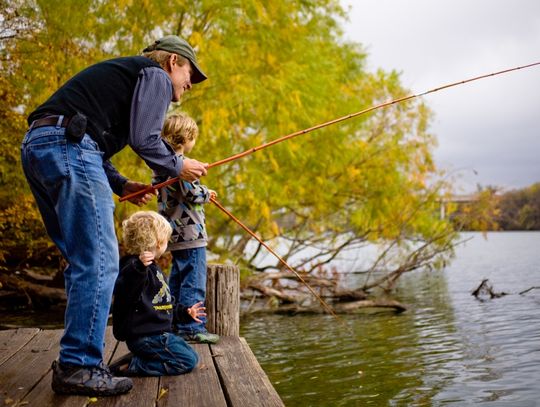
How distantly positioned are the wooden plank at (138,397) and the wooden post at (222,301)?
128 cm

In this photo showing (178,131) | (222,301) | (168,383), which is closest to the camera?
(168,383)

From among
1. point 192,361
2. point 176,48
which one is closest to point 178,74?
point 176,48

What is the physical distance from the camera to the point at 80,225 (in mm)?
2770

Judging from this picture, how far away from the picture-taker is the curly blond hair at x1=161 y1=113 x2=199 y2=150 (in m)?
3.98

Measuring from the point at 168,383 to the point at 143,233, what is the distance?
2.32ft

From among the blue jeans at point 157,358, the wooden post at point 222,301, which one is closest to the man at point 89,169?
the blue jeans at point 157,358

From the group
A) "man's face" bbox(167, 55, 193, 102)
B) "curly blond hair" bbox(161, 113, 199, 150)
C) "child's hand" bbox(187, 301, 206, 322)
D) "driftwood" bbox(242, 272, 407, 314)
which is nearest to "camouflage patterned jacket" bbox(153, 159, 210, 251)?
"curly blond hair" bbox(161, 113, 199, 150)

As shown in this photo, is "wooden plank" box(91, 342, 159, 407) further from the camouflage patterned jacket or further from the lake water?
the lake water

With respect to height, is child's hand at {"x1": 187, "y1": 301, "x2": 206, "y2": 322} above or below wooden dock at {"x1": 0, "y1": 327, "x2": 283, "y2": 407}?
above

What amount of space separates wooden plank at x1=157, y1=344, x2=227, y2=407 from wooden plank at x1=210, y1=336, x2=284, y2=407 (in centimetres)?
4

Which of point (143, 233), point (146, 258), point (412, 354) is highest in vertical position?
point (143, 233)

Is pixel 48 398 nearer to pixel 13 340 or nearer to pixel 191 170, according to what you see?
pixel 191 170

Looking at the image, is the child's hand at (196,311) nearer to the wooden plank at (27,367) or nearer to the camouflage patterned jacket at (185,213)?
the camouflage patterned jacket at (185,213)

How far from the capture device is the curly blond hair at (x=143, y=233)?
324 cm
